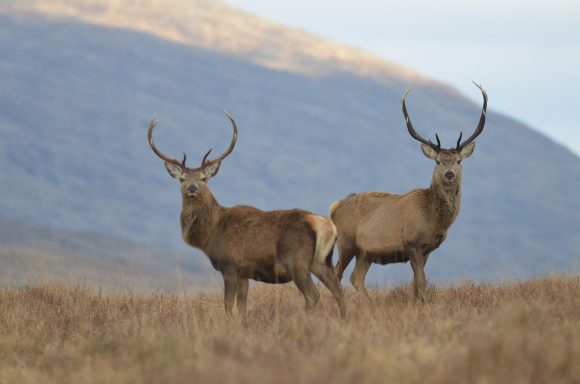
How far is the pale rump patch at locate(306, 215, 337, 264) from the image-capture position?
11.3m

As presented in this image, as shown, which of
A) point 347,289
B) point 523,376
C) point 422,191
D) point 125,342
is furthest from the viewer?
point 347,289

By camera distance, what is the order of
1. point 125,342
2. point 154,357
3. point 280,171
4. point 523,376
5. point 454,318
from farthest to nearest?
point 280,171 → point 454,318 → point 125,342 → point 154,357 → point 523,376

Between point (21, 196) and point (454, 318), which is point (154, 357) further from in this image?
point (21, 196)

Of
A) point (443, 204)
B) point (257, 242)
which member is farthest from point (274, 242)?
point (443, 204)

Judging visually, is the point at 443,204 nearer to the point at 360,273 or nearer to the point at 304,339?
the point at 360,273

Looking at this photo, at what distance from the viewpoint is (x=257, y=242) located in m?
11.6

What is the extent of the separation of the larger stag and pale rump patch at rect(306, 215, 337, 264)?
4.31ft

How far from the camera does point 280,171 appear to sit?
192 meters

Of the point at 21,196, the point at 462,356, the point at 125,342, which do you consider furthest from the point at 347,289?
the point at 21,196

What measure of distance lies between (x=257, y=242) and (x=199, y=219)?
3.50ft

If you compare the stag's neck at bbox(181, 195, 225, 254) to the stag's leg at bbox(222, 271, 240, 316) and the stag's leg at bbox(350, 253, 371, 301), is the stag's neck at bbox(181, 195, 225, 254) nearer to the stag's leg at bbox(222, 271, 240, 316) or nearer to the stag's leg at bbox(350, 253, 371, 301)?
the stag's leg at bbox(222, 271, 240, 316)

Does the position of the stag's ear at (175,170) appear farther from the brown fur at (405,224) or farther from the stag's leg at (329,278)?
the brown fur at (405,224)

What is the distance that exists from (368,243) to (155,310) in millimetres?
2796

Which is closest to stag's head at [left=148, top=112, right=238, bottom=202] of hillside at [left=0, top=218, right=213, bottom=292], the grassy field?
the grassy field
